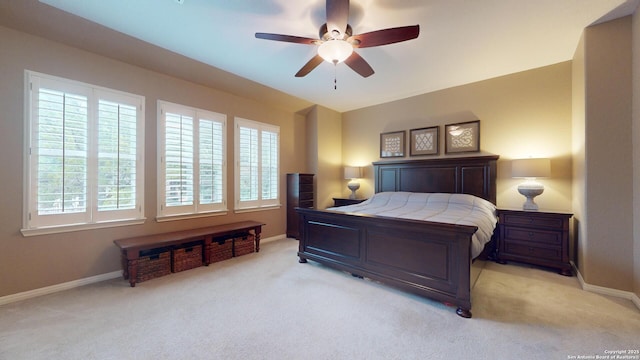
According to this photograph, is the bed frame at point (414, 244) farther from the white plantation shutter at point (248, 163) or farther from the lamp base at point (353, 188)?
the lamp base at point (353, 188)

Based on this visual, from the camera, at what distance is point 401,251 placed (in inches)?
99.9

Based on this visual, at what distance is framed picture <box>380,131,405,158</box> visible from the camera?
478 centimetres

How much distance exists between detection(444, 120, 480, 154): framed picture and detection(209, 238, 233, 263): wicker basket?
13.1ft

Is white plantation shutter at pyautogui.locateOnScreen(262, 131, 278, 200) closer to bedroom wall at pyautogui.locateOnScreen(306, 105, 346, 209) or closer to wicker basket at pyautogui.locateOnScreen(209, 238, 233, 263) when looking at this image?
bedroom wall at pyautogui.locateOnScreen(306, 105, 346, 209)

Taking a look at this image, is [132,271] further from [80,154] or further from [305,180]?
[305,180]

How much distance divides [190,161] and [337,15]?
9.48 ft

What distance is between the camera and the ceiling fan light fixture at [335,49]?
2137 millimetres

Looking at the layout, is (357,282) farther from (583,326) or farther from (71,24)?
(71,24)

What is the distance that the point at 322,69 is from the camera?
138 inches

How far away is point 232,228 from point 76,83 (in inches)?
98.8

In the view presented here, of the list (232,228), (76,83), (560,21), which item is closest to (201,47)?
(76,83)

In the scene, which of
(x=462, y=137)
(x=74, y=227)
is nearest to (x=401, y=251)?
(x=462, y=137)

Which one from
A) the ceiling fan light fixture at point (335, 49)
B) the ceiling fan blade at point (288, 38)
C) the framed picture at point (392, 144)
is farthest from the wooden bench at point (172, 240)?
the framed picture at point (392, 144)

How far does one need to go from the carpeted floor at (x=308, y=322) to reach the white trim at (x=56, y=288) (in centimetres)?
11
